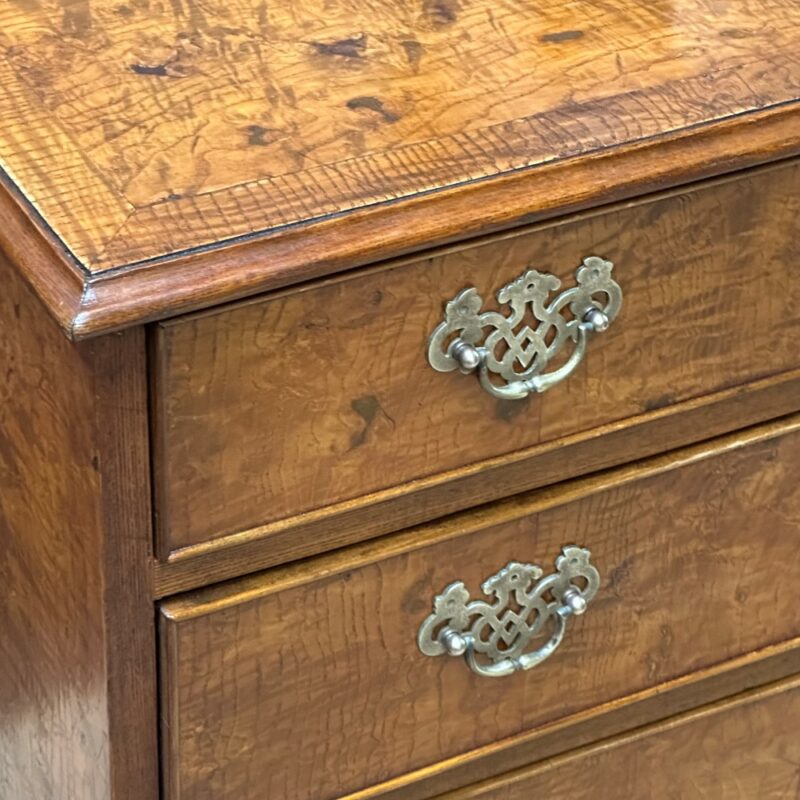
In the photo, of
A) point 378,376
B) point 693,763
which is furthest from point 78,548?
point 693,763

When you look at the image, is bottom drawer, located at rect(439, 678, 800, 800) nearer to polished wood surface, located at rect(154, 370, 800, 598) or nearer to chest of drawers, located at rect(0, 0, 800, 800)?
chest of drawers, located at rect(0, 0, 800, 800)

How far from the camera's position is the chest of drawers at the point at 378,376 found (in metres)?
0.87

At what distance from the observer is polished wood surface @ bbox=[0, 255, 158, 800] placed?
87 cm

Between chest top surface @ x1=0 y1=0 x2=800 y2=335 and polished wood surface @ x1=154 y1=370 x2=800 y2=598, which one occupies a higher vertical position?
chest top surface @ x1=0 y1=0 x2=800 y2=335

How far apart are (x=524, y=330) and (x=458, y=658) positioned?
0.78 feet

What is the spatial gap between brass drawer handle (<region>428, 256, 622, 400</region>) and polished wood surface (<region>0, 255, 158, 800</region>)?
17 centimetres

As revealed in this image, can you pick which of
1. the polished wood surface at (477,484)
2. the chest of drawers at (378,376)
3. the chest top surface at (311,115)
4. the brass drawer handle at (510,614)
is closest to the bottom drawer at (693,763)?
the chest of drawers at (378,376)

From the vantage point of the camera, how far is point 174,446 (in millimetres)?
879

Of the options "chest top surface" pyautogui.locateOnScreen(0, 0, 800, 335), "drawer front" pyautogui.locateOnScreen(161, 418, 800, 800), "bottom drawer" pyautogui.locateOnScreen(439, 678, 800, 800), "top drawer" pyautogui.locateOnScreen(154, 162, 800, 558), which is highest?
"chest top surface" pyautogui.locateOnScreen(0, 0, 800, 335)

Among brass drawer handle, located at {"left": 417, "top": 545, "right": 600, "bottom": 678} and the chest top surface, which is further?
brass drawer handle, located at {"left": 417, "top": 545, "right": 600, "bottom": 678}

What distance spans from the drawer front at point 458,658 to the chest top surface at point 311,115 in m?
0.22

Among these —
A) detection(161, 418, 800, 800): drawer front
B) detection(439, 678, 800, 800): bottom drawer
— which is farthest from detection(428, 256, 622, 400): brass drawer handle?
detection(439, 678, 800, 800): bottom drawer

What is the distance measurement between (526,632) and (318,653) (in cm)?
14

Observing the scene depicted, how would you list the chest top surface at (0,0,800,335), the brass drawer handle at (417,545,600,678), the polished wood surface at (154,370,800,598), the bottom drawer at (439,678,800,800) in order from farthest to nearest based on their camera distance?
the bottom drawer at (439,678,800,800)
the brass drawer handle at (417,545,600,678)
the polished wood surface at (154,370,800,598)
the chest top surface at (0,0,800,335)
